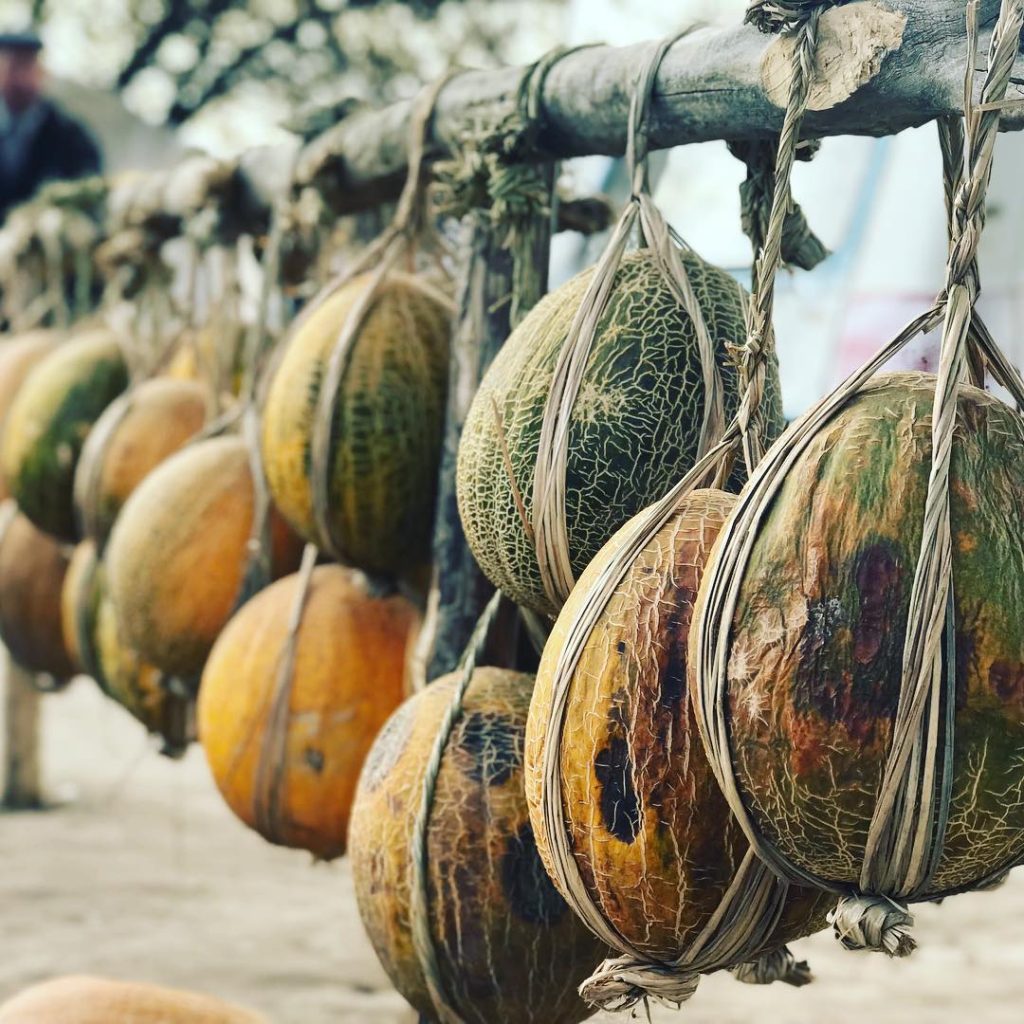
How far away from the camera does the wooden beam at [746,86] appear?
134 centimetres

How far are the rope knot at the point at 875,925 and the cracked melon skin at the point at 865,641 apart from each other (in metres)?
0.03

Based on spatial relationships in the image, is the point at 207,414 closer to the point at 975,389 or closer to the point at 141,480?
the point at 141,480

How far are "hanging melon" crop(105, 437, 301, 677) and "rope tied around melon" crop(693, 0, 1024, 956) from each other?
1.64 meters

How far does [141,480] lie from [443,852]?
1.71m

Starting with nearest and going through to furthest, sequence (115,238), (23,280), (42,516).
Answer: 1. (42,516)
2. (115,238)
3. (23,280)

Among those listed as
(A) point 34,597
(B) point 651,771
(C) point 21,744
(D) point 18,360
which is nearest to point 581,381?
(B) point 651,771

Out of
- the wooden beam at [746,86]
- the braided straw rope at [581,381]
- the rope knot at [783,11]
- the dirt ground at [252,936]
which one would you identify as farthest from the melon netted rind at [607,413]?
the dirt ground at [252,936]

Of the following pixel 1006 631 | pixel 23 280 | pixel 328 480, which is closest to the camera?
pixel 1006 631

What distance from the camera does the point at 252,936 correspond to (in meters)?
4.62

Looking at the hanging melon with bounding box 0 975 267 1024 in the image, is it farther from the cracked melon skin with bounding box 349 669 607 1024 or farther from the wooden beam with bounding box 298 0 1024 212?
the wooden beam with bounding box 298 0 1024 212

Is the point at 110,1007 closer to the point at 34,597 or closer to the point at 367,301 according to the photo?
the point at 367,301

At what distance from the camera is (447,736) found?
174cm

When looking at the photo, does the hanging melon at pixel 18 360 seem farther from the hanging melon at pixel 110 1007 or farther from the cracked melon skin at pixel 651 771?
the cracked melon skin at pixel 651 771

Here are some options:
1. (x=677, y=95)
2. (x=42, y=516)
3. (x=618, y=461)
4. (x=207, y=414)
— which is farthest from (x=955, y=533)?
(x=42, y=516)
